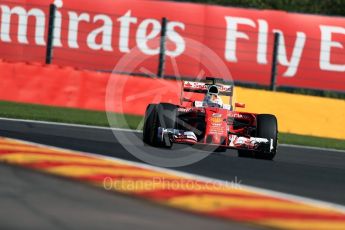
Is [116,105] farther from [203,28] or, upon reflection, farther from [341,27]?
[341,27]

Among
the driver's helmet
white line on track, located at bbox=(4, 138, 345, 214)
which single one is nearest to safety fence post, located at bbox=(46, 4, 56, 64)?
the driver's helmet

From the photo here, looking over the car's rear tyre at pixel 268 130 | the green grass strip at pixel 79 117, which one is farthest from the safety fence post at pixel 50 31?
the car's rear tyre at pixel 268 130

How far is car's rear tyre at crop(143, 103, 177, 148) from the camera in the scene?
12.2 m

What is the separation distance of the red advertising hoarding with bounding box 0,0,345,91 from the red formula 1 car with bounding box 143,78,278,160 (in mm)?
7583

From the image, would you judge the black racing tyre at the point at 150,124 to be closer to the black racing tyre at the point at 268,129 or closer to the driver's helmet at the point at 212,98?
the driver's helmet at the point at 212,98

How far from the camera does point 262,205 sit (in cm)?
736

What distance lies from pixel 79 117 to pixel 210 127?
18.5ft

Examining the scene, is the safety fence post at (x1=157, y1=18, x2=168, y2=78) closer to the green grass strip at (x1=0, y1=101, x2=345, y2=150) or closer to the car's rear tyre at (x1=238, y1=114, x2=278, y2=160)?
the green grass strip at (x1=0, y1=101, x2=345, y2=150)

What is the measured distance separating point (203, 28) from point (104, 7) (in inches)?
90.9

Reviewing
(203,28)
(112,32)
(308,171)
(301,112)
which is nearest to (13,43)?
(112,32)

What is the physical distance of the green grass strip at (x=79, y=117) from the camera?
16.5 meters

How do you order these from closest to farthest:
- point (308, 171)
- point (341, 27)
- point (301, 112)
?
point (308, 171) → point (301, 112) → point (341, 27)

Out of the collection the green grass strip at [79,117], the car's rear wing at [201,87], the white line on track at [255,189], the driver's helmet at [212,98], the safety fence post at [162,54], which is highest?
the safety fence post at [162,54]

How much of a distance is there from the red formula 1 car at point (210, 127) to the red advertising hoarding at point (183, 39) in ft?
24.9
